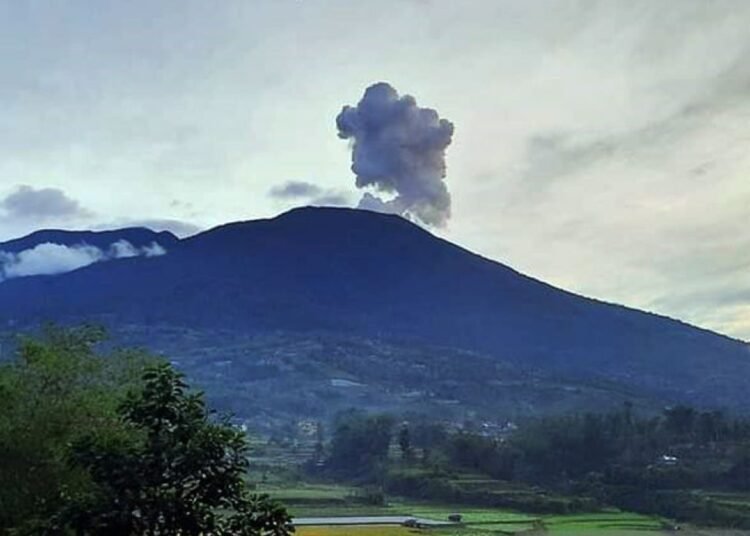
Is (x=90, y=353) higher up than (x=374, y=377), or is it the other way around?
(x=374, y=377)

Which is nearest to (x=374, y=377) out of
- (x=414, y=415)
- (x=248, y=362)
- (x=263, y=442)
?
(x=248, y=362)

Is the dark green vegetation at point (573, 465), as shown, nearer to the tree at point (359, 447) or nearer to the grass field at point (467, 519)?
the tree at point (359, 447)

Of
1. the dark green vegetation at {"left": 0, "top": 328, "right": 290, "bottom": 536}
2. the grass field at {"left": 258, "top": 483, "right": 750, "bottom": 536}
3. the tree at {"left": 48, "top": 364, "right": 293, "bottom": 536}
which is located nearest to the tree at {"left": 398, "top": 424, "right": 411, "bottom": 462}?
the grass field at {"left": 258, "top": 483, "right": 750, "bottom": 536}

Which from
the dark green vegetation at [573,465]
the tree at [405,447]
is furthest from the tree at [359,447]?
the tree at [405,447]

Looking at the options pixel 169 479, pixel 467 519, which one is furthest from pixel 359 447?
pixel 169 479

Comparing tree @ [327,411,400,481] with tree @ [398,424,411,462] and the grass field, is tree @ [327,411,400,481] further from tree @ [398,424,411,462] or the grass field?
the grass field

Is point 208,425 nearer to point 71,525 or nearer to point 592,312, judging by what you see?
point 71,525
